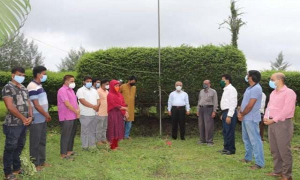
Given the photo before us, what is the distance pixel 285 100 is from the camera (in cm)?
→ 457

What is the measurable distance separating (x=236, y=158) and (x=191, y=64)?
146 inches

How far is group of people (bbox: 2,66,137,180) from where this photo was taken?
450 centimetres

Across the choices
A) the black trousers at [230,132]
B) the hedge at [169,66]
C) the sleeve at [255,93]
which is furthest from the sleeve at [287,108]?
the hedge at [169,66]

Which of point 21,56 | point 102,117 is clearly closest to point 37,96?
point 102,117

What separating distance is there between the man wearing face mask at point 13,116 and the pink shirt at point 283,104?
3.70 m

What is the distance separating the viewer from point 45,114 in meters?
5.26

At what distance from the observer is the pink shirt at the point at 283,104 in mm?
4512

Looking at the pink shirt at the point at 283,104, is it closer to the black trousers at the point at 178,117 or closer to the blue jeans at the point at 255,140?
the blue jeans at the point at 255,140

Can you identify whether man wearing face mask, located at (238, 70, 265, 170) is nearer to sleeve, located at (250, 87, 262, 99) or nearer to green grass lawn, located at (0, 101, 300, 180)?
sleeve, located at (250, 87, 262, 99)

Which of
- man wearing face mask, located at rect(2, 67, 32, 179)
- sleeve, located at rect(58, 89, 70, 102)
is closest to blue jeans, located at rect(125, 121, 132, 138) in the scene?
sleeve, located at rect(58, 89, 70, 102)

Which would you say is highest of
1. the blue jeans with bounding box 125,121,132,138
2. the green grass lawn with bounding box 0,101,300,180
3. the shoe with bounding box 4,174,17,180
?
the blue jeans with bounding box 125,121,132,138

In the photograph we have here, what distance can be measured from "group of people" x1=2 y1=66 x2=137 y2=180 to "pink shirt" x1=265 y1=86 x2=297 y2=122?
347 centimetres

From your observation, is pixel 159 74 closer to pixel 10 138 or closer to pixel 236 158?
pixel 236 158

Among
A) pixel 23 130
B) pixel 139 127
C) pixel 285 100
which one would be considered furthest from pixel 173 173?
pixel 139 127
